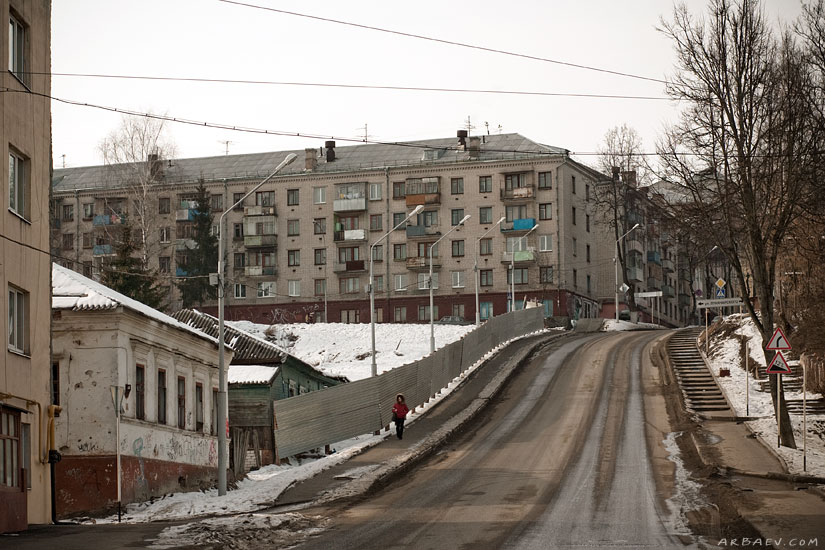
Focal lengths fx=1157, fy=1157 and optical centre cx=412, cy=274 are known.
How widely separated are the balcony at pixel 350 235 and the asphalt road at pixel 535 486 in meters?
51.1

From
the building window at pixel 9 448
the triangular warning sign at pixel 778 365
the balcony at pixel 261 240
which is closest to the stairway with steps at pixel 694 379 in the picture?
the triangular warning sign at pixel 778 365

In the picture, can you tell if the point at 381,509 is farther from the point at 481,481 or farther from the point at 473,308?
the point at 473,308

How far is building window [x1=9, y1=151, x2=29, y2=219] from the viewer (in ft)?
80.8

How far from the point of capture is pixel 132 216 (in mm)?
85500

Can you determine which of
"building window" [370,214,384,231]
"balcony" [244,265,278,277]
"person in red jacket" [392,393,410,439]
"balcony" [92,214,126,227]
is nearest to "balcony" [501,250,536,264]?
"building window" [370,214,384,231]

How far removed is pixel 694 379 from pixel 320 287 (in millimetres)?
57916

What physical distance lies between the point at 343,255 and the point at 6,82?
261 feet

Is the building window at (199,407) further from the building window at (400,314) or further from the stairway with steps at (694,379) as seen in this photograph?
the building window at (400,314)

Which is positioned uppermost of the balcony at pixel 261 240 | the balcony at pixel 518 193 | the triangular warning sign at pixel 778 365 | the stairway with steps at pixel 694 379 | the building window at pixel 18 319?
the balcony at pixel 518 193

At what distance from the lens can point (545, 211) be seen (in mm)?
98625

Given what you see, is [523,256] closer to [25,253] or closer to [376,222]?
[376,222]

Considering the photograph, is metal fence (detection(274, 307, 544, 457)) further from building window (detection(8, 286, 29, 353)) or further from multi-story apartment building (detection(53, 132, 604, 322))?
multi-story apartment building (detection(53, 132, 604, 322))

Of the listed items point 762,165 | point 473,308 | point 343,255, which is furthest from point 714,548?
point 343,255

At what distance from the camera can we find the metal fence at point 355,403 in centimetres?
3653
